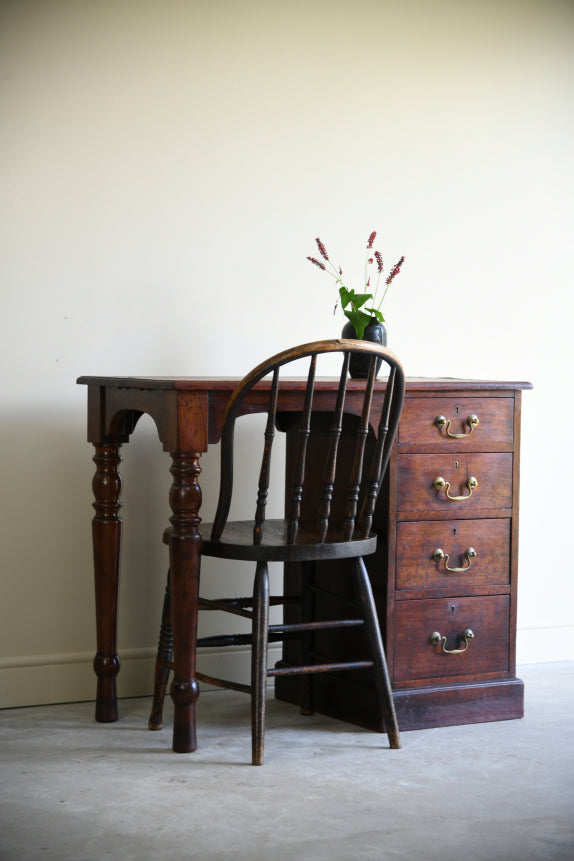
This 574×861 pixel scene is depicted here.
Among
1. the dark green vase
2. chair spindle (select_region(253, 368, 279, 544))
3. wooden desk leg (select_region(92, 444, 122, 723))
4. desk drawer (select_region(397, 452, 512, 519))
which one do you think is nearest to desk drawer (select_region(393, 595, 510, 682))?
desk drawer (select_region(397, 452, 512, 519))

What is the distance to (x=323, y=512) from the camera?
2.24m

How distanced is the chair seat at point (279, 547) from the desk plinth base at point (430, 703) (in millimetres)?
423

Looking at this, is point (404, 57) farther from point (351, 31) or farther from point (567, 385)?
point (567, 385)

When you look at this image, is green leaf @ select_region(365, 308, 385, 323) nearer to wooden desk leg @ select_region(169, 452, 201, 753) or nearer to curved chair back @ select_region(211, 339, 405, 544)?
curved chair back @ select_region(211, 339, 405, 544)

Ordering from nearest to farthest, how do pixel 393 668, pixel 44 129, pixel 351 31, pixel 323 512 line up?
pixel 323 512 → pixel 393 668 → pixel 44 129 → pixel 351 31

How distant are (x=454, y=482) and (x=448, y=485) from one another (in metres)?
0.03

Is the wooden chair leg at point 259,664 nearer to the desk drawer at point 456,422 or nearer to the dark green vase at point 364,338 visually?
the desk drawer at point 456,422

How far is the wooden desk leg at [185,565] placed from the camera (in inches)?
88.0

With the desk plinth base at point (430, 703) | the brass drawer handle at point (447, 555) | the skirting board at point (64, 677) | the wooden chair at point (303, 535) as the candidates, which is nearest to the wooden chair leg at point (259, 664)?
the wooden chair at point (303, 535)

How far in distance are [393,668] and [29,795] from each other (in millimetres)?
910

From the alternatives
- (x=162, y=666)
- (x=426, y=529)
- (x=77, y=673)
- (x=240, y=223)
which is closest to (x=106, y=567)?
(x=162, y=666)

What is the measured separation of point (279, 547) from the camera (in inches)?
87.6

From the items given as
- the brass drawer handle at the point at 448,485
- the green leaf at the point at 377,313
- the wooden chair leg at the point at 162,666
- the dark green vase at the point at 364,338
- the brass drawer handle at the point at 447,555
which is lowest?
the wooden chair leg at the point at 162,666

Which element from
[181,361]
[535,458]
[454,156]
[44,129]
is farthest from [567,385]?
[44,129]
